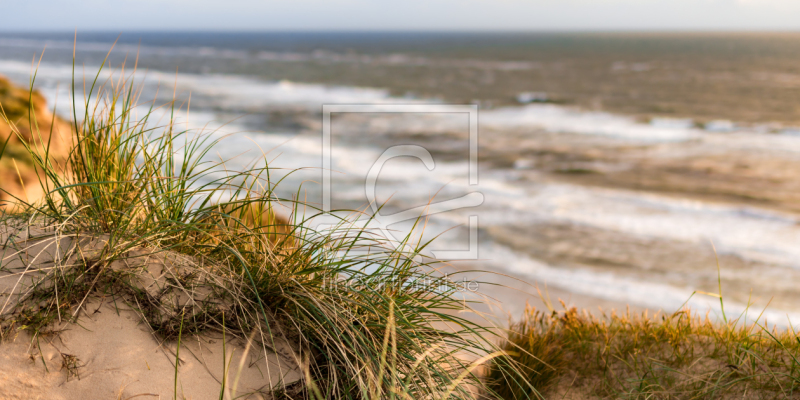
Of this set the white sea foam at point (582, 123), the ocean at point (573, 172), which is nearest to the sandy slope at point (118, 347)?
the ocean at point (573, 172)

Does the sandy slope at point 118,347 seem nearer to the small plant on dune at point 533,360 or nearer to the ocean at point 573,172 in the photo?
the ocean at point 573,172

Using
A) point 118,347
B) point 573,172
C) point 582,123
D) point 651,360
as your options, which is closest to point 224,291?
point 118,347

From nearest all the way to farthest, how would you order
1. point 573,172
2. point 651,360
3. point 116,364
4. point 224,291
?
point 116,364 < point 224,291 < point 651,360 < point 573,172

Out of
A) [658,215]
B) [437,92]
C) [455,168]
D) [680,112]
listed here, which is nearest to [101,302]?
[658,215]

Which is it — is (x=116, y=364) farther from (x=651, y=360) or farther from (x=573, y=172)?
(x=573, y=172)

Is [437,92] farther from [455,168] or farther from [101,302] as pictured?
[101,302]

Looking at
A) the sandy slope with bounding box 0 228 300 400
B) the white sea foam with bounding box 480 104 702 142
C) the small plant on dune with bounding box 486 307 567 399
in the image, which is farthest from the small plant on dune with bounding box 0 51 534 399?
the white sea foam with bounding box 480 104 702 142

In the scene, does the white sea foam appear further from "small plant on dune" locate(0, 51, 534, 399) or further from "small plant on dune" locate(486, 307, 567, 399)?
"small plant on dune" locate(0, 51, 534, 399)

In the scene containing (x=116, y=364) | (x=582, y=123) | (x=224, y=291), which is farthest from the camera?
(x=582, y=123)
